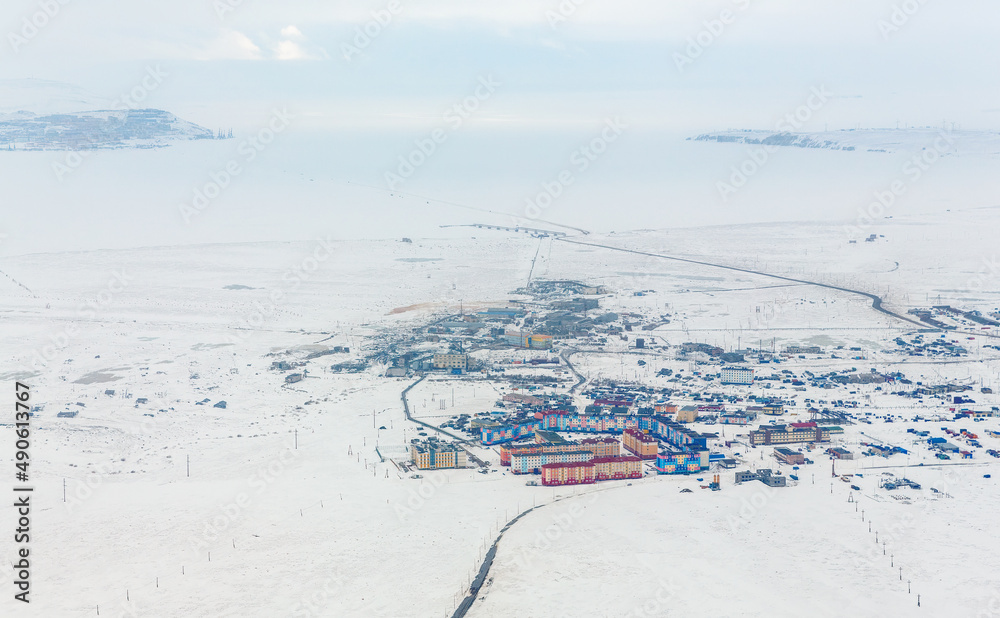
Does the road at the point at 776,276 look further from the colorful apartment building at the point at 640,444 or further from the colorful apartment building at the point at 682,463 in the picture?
the colorful apartment building at the point at 682,463

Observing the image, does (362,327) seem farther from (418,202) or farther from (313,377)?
(418,202)

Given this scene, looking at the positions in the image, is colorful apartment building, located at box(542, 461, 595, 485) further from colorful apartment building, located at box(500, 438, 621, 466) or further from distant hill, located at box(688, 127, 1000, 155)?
distant hill, located at box(688, 127, 1000, 155)

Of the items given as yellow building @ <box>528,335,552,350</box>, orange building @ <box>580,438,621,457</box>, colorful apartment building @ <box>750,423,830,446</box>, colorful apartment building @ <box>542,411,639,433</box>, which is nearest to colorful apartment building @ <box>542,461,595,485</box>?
orange building @ <box>580,438,621,457</box>

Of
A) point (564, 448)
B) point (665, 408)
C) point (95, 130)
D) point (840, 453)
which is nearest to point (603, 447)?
point (564, 448)

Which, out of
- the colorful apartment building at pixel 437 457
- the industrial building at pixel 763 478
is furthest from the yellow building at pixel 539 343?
the industrial building at pixel 763 478

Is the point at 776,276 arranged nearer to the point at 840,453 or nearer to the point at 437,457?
the point at 840,453

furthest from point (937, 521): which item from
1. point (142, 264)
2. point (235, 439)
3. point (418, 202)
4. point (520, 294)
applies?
point (418, 202)

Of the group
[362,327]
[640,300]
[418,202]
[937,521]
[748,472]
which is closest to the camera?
[937,521]
